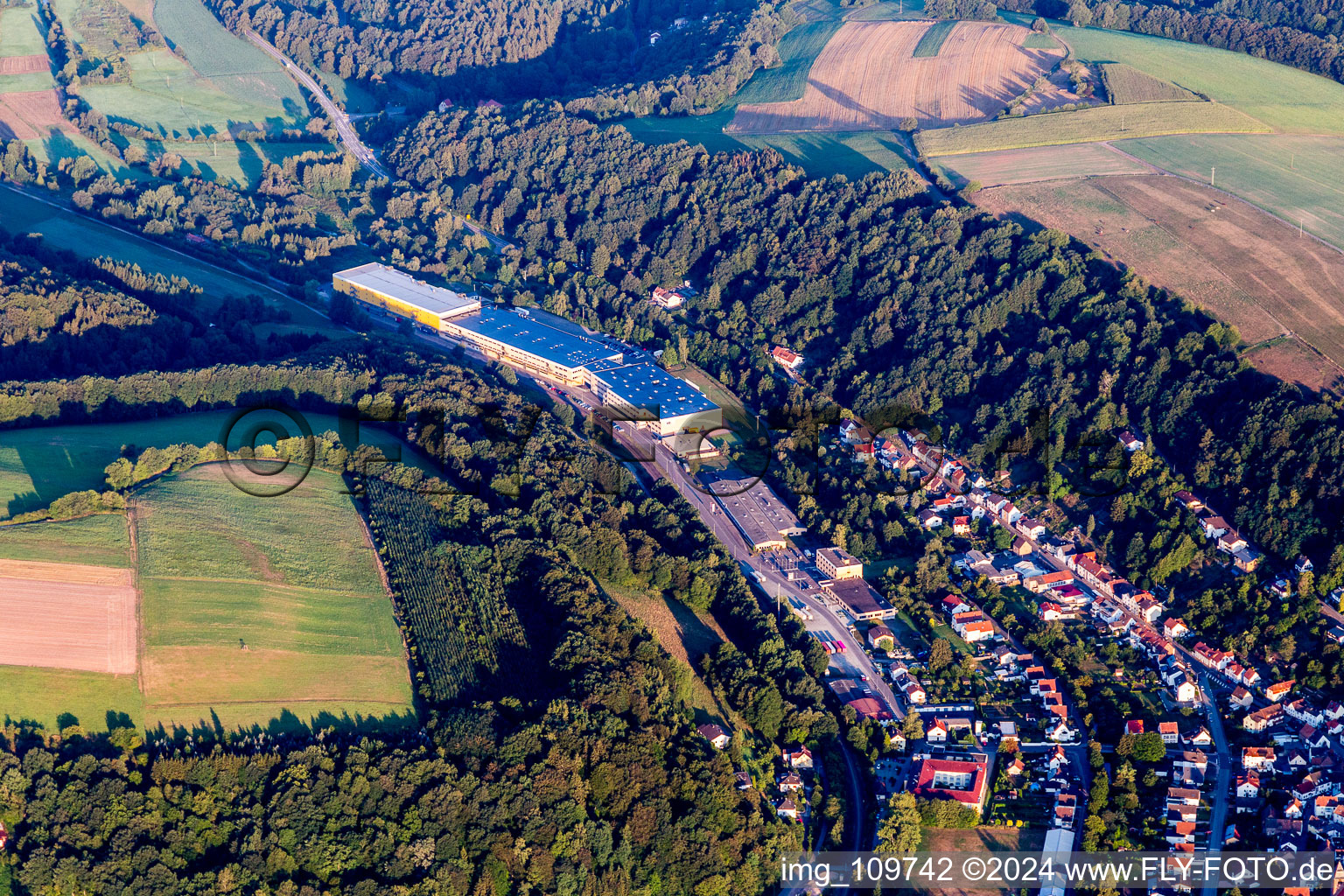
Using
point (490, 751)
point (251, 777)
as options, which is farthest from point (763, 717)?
point (251, 777)

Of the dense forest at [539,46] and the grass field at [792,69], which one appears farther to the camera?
the dense forest at [539,46]

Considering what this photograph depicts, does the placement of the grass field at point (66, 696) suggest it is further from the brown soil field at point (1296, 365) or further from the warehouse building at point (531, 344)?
the brown soil field at point (1296, 365)

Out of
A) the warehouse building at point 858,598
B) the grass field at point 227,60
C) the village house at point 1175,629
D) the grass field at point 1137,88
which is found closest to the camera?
the village house at point 1175,629

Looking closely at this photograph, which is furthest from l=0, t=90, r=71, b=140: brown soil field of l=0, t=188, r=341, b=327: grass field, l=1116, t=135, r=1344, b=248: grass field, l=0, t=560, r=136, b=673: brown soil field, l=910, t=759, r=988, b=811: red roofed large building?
l=910, t=759, r=988, b=811: red roofed large building

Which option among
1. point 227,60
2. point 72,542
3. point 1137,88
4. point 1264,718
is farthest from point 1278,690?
point 227,60

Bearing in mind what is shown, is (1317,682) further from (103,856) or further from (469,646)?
(103,856)

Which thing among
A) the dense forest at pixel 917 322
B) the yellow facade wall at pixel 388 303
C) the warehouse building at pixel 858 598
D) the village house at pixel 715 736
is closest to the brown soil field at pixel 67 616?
the village house at pixel 715 736
